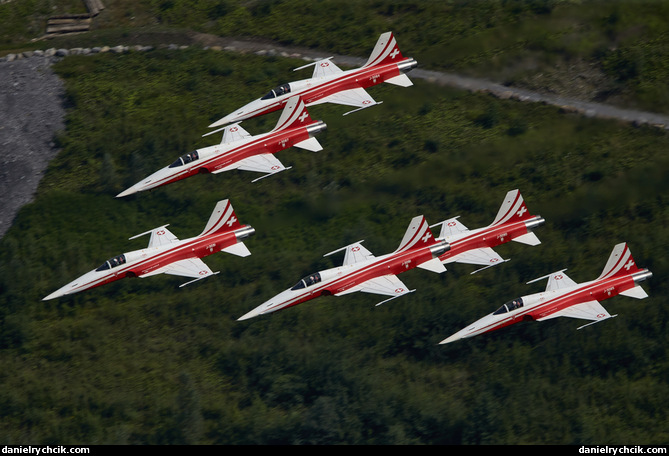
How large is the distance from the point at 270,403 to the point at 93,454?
15.1 metres

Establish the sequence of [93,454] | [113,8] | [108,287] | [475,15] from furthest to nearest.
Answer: [113,8] < [475,15] < [108,287] < [93,454]

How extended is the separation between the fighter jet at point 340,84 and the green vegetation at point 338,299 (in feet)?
30.5

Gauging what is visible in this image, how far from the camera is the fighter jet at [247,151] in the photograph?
101 meters

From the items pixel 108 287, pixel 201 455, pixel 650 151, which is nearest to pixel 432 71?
pixel 650 151

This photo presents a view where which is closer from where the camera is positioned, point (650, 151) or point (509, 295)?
point (509, 295)

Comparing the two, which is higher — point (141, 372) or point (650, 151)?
point (650, 151)

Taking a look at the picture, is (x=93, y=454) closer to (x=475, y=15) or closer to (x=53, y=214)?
(x=53, y=214)

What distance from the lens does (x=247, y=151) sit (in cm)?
10131

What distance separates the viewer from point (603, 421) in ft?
316

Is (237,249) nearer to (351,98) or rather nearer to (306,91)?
(306,91)

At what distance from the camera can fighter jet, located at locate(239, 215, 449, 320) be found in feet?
311

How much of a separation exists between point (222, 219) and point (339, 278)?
34.5 ft

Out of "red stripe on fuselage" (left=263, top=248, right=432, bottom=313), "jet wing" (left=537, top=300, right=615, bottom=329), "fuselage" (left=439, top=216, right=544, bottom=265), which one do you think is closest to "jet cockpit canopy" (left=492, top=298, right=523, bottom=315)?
"jet wing" (left=537, top=300, right=615, bottom=329)

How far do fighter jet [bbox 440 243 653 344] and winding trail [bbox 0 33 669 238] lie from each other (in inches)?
986
